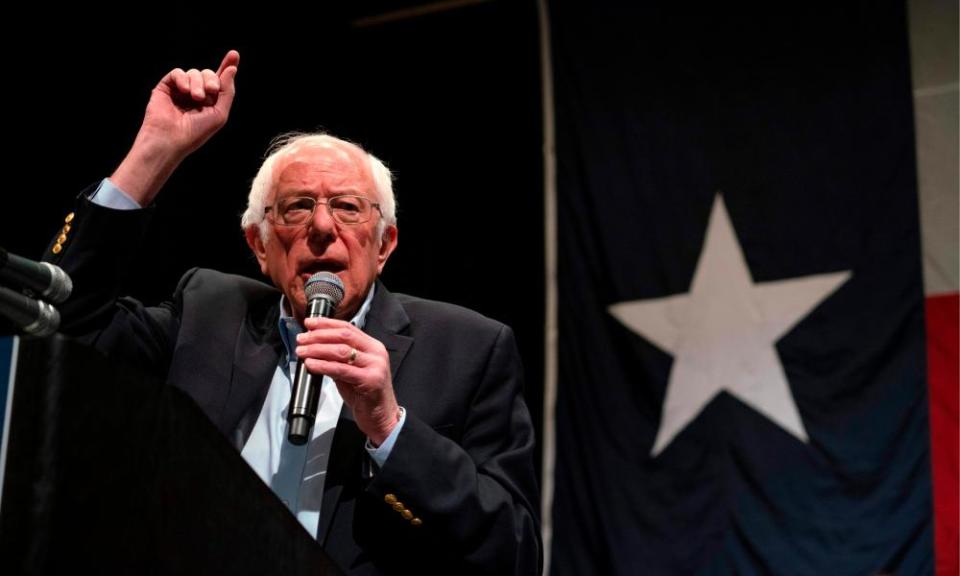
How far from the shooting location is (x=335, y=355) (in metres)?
1.52

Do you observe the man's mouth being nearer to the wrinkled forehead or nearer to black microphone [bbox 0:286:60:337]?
the wrinkled forehead

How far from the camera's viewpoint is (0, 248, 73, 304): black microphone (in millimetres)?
1080

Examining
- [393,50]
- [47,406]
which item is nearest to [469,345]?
[47,406]

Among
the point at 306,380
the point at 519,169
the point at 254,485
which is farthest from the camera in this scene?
the point at 519,169

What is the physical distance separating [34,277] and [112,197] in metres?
0.65

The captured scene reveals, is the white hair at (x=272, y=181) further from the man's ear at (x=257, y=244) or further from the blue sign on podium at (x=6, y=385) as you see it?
the blue sign on podium at (x=6, y=385)

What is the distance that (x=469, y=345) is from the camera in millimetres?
2014

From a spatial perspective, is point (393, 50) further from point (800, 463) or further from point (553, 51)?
point (800, 463)

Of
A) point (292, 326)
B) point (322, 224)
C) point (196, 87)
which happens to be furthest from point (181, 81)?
point (292, 326)

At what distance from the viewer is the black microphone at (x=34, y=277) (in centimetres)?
108

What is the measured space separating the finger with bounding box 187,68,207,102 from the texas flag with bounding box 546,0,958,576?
283 centimetres

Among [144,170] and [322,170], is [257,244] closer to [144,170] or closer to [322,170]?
[322,170]

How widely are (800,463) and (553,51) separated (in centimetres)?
197

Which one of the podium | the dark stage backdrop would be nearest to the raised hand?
the podium
